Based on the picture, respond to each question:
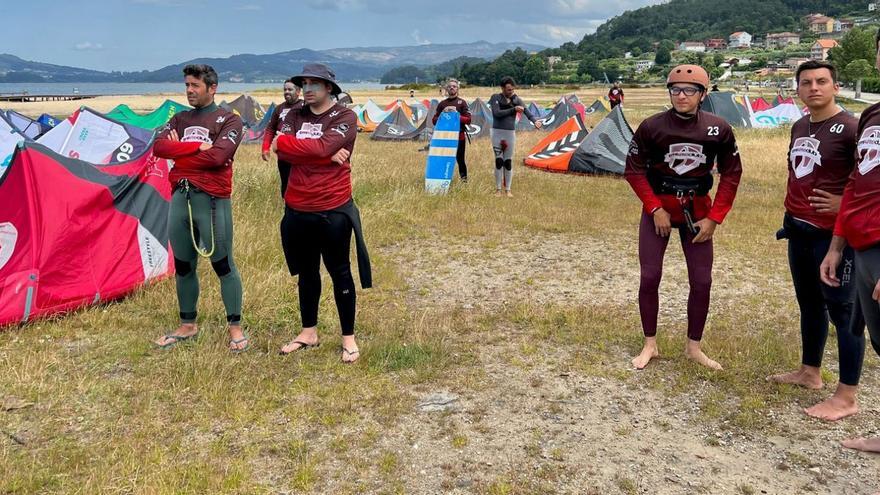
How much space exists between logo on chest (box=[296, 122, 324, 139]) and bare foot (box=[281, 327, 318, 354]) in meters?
1.51

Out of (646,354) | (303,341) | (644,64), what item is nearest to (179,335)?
(303,341)

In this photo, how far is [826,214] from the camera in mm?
3727

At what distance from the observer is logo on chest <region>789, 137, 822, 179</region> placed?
3.78 m

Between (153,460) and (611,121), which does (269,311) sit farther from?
(611,121)

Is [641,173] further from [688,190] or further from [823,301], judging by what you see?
[823,301]

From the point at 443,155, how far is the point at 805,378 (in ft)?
26.0

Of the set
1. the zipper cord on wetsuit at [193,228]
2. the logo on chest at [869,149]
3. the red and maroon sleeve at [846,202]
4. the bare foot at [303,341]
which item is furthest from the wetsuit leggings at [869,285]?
the zipper cord on wetsuit at [193,228]

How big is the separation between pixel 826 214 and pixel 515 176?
1008 centimetres

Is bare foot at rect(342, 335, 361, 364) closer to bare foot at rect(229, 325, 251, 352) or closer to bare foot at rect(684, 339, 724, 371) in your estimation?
bare foot at rect(229, 325, 251, 352)

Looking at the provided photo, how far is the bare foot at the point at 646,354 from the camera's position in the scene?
15.1 feet

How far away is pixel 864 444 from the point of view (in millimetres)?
3492

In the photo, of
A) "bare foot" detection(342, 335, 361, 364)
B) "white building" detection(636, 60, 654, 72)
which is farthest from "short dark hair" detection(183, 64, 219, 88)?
"white building" detection(636, 60, 654, 72)

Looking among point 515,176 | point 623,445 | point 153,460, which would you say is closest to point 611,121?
point 515,176

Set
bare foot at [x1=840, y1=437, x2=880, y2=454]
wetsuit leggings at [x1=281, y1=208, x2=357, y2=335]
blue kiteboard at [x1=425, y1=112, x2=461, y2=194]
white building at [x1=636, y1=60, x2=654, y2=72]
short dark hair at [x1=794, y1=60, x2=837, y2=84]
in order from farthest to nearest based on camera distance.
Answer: white building at [x1=636, y1=60, x2=654, y2=72]
blue kiteboard at [x1=425, y1=112, x2=461, y2=194]
wetsuit leggings at [x1=281, y1=208, x2=357, y2=335]
short dark hair at [x1=794, y1=60, x2=837, y2=84]
bare foot at [x1=840, y1=437, x2=880, y2=454]
